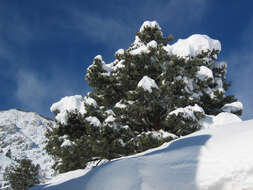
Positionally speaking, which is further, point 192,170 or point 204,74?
point 204,74

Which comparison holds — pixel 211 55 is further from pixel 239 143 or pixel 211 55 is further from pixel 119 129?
pixel 239 143

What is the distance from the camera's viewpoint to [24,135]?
61.5 m

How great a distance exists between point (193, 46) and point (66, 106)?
6266 mm

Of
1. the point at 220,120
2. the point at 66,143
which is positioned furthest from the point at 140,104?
the point at 66,143

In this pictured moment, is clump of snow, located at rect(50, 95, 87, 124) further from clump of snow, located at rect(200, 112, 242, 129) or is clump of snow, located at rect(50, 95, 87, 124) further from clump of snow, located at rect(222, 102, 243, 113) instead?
clump of snow, located at rect(222, 102, 243, 113)

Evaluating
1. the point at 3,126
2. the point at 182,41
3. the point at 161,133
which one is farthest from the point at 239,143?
the point at 3,126

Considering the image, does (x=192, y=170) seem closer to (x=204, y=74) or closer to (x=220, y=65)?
(x=204, y=74)

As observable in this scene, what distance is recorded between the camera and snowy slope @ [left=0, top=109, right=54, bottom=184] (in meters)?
49.4

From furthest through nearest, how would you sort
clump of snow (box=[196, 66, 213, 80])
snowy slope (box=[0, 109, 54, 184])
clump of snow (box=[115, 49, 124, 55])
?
snowy slope (box=[0, 109, 54, 184]) < clump of snow (box=[115, 49, 124, 55]) < clump of snow (box=[196, 66, 213, 80])

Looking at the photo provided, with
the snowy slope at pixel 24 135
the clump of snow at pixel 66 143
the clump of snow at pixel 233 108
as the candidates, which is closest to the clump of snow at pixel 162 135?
the clump of snow at pixel 66 143

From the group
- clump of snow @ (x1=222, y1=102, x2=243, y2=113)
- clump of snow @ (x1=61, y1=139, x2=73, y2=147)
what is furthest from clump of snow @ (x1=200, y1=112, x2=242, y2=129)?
clump of snow @ (x1=61, y1=139, x2=73, y2=147)

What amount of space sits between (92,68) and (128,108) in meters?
2.59

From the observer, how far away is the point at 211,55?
9.88m

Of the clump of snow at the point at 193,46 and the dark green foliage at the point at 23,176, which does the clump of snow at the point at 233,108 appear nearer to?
the clump of snow at the point at 193,46
